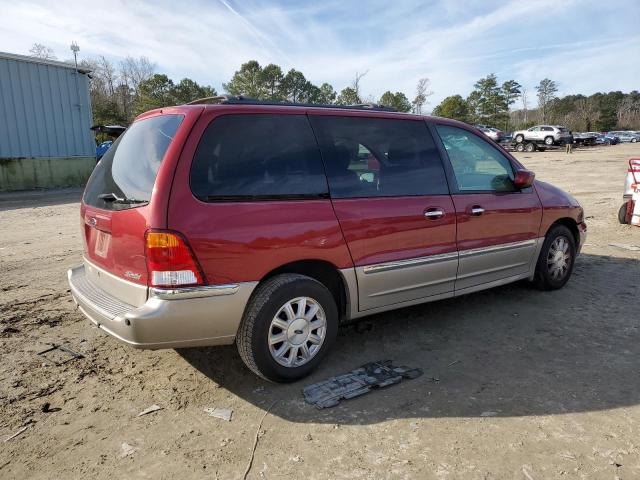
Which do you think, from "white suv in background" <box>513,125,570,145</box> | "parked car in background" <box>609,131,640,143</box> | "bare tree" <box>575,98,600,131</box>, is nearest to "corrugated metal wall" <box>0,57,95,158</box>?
"white suv in background" <box>513,125,570,145</box>

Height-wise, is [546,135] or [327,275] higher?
[546,135]

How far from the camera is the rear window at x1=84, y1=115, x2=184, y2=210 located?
9.43ft

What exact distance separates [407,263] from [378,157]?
86 centimetres

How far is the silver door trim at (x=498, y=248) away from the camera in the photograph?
403 cm

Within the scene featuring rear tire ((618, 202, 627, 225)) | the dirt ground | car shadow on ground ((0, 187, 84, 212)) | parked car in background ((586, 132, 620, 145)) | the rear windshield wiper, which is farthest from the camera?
parked car in background ((586, 132, 620, 145))

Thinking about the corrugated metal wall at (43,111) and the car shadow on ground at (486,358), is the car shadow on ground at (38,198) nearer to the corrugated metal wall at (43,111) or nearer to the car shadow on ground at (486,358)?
the corrugated metal wall at (43,111)

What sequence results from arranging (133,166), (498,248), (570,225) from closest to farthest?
(133,166) → (498,248) → (570,225)

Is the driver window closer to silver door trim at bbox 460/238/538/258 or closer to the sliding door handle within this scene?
the sliding door handle

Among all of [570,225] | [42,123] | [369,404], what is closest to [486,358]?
[369,404]

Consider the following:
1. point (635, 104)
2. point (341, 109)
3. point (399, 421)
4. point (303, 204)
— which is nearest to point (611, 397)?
point (399, 421)

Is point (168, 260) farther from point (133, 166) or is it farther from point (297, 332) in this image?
point (297, 332)

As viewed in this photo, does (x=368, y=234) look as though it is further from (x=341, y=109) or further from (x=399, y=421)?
(x=399, y=421)

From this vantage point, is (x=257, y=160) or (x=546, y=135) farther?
(x=546, y=135)

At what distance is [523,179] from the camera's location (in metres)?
4.41
